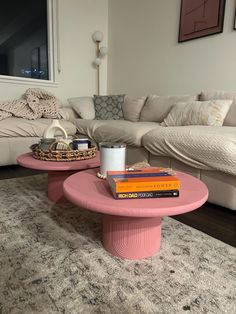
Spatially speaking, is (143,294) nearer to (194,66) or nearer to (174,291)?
(174,291)

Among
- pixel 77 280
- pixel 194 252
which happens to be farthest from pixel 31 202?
pixel 194 252

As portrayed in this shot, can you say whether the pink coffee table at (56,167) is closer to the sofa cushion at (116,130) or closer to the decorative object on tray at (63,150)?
the decorative object on tray at (63,150)

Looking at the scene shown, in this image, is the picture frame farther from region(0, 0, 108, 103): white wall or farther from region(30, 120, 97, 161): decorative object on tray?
region(30, 120, 97, 161): decorative object on tray

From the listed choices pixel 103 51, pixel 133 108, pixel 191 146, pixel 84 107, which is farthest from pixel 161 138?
pixel 103 51

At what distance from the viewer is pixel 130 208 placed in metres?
0.82

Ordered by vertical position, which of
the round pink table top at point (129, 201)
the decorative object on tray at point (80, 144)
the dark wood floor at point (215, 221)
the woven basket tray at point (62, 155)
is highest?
the decorative object on tray at point (80, 144)

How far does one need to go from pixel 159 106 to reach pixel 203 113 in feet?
2.47

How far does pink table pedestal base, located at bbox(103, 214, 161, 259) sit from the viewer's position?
1.02 metres

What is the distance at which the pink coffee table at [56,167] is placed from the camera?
4.57 ft

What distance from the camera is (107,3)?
402 centimetres

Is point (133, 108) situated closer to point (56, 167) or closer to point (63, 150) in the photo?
point (63, 150)

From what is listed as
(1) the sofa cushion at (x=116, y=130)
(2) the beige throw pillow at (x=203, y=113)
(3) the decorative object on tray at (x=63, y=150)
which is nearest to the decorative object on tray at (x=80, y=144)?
(3) the decorative object on tray at (x=63, y=150)

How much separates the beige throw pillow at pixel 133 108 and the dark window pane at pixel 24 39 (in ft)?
4.58

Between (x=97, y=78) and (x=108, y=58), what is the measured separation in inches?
15.2
